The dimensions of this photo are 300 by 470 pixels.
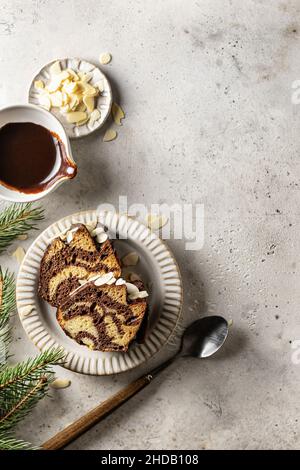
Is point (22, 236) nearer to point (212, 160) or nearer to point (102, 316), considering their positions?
point (102, 316)

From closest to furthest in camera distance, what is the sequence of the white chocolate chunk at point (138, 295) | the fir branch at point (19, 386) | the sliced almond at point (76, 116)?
the fir branch at point (19, 386), the white chocolate chunk at point (138, 295), the sliced almond at point (76, 116)

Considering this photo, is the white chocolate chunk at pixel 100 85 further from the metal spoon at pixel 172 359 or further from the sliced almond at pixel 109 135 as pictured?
the metal spoon at pixel 172 359

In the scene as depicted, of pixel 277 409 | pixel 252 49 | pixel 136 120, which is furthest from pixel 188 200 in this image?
pixel 277 409

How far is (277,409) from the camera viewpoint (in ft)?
4.90

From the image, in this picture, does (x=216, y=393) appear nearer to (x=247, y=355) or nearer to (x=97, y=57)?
(x=247, y=355)

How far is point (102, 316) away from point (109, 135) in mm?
454

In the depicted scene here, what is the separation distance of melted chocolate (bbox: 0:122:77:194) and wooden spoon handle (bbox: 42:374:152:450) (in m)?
0.52

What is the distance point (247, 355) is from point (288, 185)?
44cm

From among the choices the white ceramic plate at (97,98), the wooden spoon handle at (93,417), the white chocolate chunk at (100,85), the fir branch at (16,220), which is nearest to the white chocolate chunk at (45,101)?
the white ceramic plate at (97,98)

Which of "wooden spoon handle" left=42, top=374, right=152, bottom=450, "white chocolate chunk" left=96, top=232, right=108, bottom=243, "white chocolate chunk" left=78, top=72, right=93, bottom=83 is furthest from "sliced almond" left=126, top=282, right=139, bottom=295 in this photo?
"white chocolate chunk" left=78, top=72, right=93, bottom=83

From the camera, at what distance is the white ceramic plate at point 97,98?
1.44 metres

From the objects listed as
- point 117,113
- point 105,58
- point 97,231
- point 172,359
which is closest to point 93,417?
point 172,359

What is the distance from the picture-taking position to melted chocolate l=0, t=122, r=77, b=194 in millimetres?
1379

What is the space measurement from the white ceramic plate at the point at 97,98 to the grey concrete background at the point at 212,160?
0.17ft
